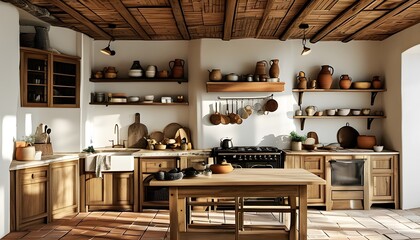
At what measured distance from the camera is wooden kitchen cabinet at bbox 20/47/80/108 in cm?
541

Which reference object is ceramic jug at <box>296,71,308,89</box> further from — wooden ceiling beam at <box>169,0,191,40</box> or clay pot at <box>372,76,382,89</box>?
wooden ceiling beam at <box>169,0,191,40</box>

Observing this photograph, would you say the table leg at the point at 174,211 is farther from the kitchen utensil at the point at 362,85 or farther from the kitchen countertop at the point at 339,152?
the kitchen utensil at the point at 362,85

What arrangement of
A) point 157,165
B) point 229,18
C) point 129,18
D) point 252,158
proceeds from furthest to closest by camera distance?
point 157,165 → point 252,158 → point 129,18 → point 229,18

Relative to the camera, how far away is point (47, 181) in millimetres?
5340

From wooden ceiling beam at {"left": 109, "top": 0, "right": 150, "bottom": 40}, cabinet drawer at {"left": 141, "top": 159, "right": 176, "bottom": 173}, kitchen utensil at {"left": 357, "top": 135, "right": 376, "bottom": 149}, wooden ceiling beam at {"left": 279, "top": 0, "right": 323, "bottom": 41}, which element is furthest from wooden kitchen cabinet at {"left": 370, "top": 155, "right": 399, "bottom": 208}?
wooden ceiling beam at {"left": 109, "top": 0, "right": 150, "bottom": 40}

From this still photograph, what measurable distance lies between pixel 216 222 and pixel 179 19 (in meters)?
2.89

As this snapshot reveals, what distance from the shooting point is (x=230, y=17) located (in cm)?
516

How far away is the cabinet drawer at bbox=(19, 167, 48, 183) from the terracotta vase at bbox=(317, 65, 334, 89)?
456 cm

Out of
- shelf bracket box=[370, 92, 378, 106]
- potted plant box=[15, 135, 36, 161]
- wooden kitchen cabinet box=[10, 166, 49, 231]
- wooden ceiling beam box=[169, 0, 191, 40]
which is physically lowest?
wooden kitchen cabinet box=[10, 166, 49, 231]

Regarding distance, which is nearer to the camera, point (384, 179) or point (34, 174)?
point (34, 174)

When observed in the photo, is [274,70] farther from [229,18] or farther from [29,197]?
[29,197]

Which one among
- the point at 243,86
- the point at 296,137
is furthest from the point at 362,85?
the point at 243,86

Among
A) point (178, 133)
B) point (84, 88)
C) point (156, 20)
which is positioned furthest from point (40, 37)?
point (178, 133)

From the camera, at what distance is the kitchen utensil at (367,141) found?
657 cm
